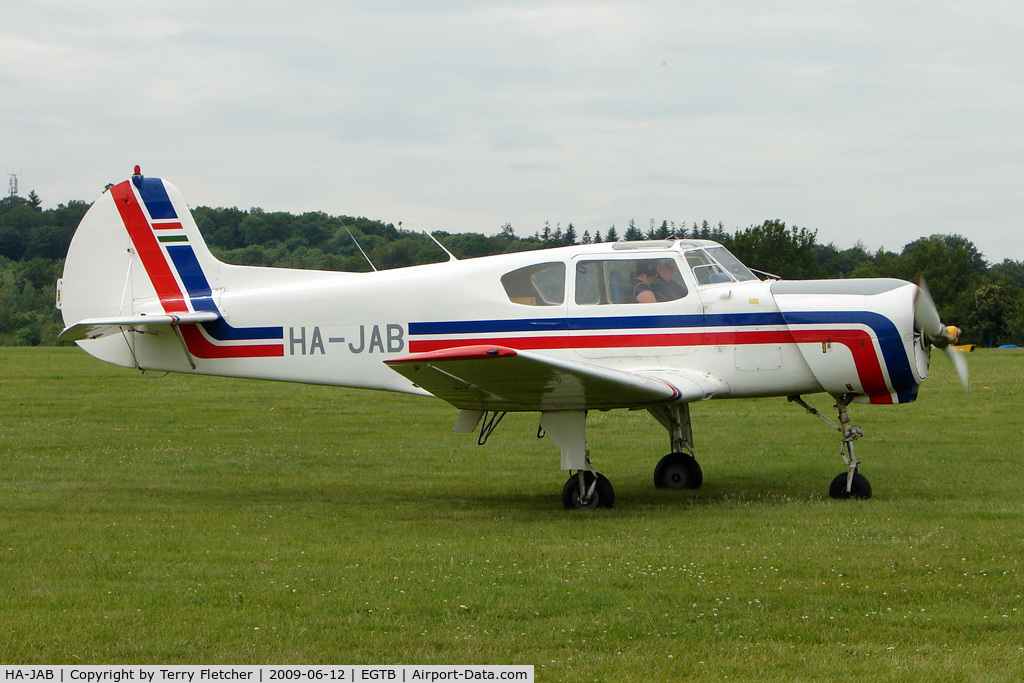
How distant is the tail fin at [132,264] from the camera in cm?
1243

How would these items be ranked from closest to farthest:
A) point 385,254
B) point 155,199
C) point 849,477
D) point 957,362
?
point 849,477 → point 957,362 → point 155,199 → point 385,254

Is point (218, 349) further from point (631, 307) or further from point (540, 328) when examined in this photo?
point (631, 307)

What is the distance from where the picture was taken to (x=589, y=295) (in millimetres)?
11000

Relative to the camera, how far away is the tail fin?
12430 millimetres

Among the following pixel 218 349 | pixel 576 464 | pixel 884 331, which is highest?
pixel 884 331

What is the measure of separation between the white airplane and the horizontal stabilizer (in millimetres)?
29

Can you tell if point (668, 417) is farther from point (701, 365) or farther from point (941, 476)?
point (941, 476)

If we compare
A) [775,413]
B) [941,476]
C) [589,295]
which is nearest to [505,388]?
[589,295]

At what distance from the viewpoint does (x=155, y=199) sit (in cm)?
1271

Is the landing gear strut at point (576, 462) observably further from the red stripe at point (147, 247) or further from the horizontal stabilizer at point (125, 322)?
the red stripe at point (147, 247)

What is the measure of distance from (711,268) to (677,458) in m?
2.54

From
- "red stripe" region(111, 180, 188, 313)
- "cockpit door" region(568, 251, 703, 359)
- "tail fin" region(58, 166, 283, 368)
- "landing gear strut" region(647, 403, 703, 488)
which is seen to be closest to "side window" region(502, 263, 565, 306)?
"cockpit door" region(568, 251, 703, 359)

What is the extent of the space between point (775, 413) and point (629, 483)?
8424 mm
